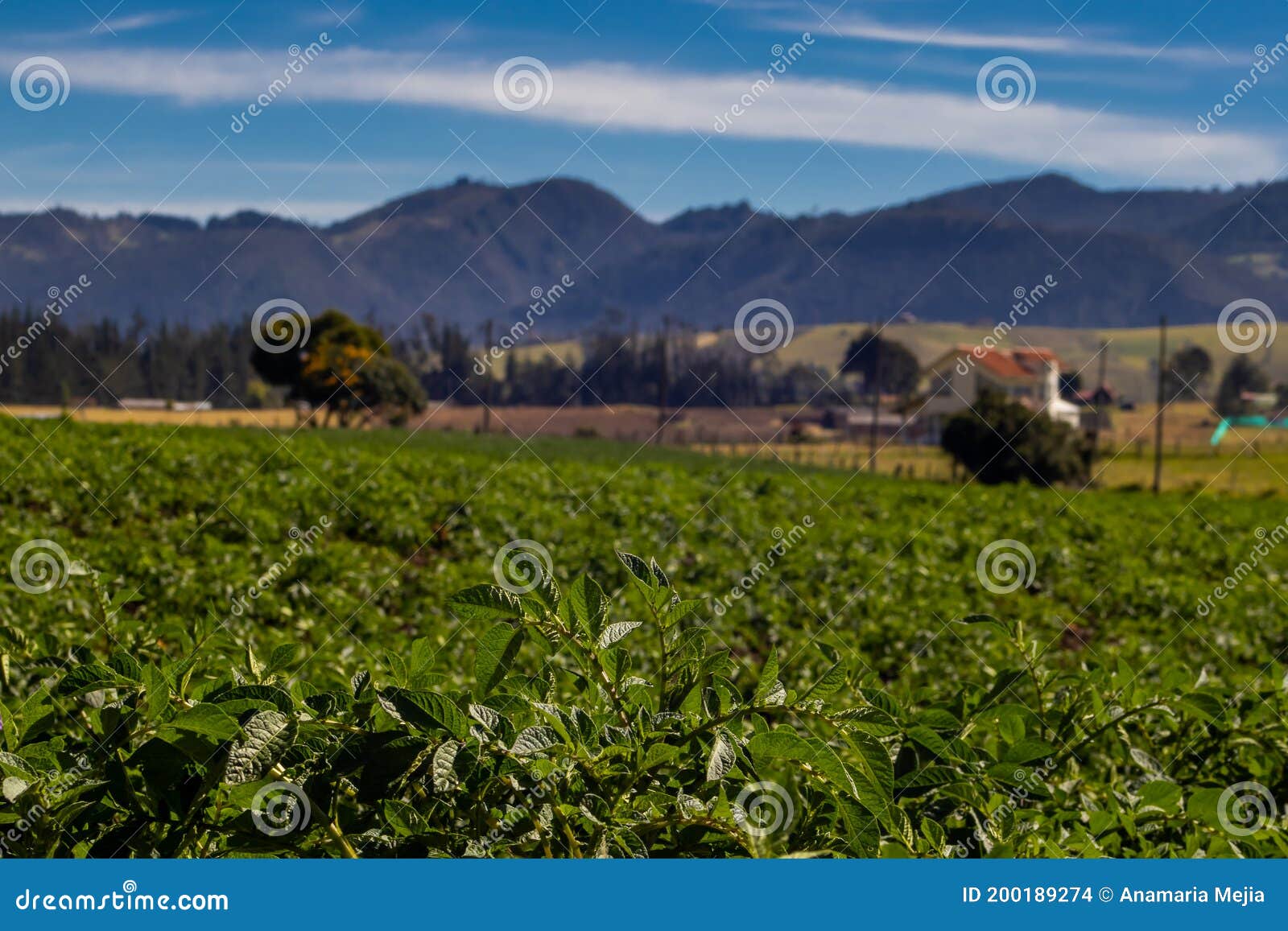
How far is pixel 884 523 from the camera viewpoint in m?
13.2

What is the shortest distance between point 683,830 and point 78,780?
0.87 m

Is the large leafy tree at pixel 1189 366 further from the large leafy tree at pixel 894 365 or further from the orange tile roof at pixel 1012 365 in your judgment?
the orange tile roof at pixel 1012 365

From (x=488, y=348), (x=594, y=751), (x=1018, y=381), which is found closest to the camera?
(x=594, y=751)

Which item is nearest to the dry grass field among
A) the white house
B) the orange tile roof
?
the white house

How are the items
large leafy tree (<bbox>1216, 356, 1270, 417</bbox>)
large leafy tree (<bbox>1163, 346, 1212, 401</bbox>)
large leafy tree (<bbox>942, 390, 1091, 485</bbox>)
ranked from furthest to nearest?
large leafy tree (<bbox>1216, 356, 1270, 417</bbox>) → large leafy tree (<bbox>1163, 346, 1212, 401</bbox>) → large leafy tree (<bbox>942, 390, 1091, 485</bbox>)

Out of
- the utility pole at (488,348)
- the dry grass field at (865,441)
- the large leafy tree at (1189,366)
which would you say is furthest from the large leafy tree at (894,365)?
the utility pole at (488,348)

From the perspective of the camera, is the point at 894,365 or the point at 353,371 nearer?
the point at 353,371

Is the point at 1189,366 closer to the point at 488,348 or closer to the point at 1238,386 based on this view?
the point at 1238,386

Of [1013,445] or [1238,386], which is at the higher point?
[1238,386]

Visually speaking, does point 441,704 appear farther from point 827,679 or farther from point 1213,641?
point 1213,641

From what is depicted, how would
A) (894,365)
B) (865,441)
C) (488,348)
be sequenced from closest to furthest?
(488,348) < (865,441) < (894,365)

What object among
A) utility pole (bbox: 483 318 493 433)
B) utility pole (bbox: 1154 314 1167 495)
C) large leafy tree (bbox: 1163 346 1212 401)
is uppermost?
large leafy tree (bbox: 1163 346 1212 401)

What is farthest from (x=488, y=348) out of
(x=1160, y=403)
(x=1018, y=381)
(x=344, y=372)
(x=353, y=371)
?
(x=1018, y=381)

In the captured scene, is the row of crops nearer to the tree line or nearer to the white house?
the tree line
